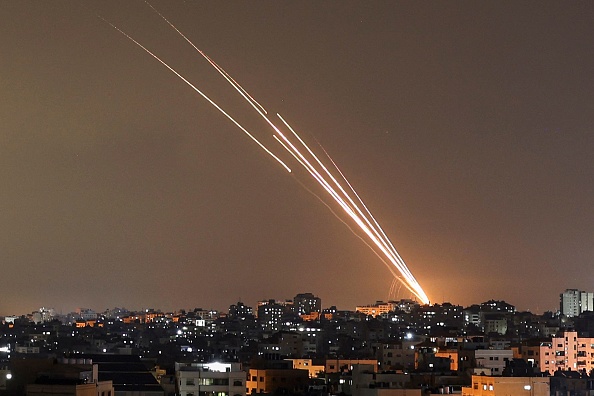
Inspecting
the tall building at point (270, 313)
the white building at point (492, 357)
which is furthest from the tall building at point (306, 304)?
the white building at point (492, 357)

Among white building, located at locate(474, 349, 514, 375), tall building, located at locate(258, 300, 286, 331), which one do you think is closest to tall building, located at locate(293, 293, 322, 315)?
tall building, located at locate(258, 300, 286, 331)

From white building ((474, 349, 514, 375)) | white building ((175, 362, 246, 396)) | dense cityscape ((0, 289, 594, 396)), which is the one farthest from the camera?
white building ((474, 349, 514, 375))

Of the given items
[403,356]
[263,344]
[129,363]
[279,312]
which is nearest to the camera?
[129,363]

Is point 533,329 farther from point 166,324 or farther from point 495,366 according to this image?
point 495,366

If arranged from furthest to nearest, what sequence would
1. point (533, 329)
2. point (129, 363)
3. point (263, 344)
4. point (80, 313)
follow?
point (80, 313), point (533, 329), point (263, 344), point (129, 363)

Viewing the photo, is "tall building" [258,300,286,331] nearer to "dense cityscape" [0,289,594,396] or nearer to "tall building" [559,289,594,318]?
"dense cityscape" [0,289,594,396]

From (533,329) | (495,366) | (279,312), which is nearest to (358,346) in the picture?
(533,329)

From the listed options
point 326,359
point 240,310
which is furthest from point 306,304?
point 326,359
